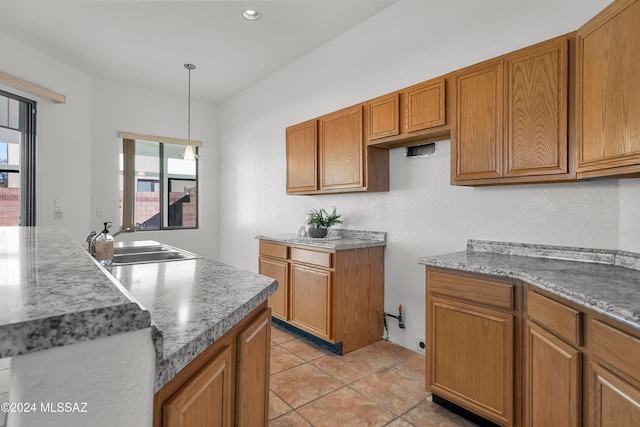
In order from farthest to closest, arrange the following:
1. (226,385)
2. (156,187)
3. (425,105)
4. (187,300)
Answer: (156,187)
(425,105)
(187,300)
(226,385)

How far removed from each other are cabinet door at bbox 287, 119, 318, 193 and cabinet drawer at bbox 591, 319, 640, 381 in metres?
2.52

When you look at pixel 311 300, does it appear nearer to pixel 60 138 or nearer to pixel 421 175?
pixel 421 175

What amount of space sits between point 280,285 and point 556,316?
93.6 inches

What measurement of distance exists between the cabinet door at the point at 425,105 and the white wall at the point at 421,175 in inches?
11.5

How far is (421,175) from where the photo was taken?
2777mm

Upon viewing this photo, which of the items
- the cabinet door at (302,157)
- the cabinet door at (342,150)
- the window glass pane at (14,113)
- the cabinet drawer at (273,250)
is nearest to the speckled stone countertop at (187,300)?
the cabinet drawer at (273,250)

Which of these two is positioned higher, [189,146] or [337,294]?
[189,146]

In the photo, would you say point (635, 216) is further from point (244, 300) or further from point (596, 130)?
point (244, 300)

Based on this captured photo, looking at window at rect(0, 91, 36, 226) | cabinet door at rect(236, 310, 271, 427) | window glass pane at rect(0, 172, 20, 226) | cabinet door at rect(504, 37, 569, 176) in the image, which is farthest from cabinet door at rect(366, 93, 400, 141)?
window glass pane at rect(0, 172, 20, 226)

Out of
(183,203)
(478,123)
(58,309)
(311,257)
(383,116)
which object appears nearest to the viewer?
(58,309)

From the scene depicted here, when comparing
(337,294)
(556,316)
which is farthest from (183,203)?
(556,316)

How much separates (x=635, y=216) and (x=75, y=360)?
2360 millimetres

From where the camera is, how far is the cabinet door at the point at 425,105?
236cm

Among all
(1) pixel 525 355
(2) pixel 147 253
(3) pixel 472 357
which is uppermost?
(2) pixel 147 253
